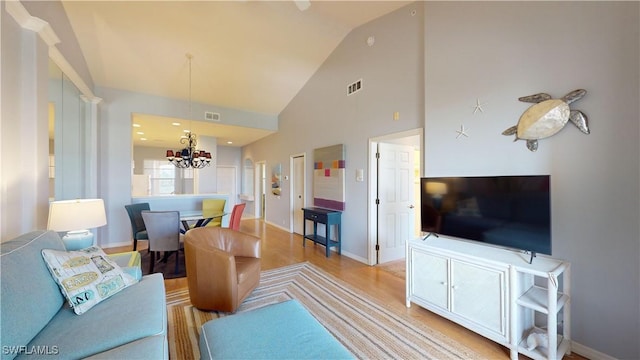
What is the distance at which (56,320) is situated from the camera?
1382 millimetres

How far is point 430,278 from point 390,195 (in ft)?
5.60

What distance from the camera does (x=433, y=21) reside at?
2.80 m

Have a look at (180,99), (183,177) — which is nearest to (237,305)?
(180,99)

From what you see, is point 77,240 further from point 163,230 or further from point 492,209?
point 492,209

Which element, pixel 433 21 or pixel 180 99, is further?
pixel 180 99

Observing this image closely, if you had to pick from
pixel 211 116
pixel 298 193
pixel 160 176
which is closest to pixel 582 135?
pixel 298 193

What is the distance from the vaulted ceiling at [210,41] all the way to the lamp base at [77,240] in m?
3.03

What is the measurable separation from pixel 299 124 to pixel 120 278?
4480 millimetres

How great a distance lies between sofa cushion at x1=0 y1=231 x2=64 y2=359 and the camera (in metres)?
1.12

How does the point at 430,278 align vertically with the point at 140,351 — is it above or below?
below

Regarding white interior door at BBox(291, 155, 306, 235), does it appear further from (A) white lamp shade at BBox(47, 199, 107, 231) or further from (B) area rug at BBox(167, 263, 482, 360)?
(A) white lamp shade at BBox(47, 199, 107, 231)

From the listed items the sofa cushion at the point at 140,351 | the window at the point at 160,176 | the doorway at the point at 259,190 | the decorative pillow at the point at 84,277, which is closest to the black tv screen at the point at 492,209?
the sofa cushion at the point at 140,351

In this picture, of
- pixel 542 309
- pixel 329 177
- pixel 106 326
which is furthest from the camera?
pixel 329 177

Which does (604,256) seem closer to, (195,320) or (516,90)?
(516,90)
